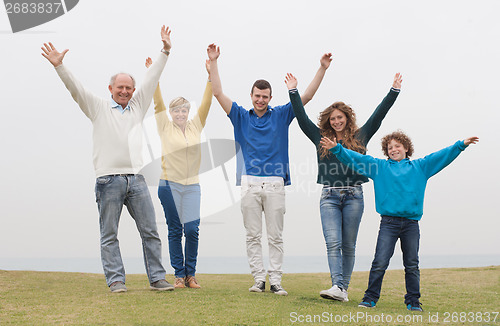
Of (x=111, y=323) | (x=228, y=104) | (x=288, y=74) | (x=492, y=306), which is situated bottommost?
(x=492, y=306)

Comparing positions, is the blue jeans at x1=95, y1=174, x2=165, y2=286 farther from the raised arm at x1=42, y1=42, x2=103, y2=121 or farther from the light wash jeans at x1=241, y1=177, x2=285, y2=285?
the light wash jeans at x1=241, y1=177, x2=285, y2=285

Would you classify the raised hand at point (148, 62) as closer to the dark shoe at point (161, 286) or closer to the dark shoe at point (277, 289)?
the dark shoe at point (161, 286)

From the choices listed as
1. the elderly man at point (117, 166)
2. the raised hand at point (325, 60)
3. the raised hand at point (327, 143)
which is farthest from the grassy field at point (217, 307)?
the raised hand at point (325, 60)

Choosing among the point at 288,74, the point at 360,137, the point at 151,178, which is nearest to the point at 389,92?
the point at 360,137

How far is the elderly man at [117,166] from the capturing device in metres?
4.95

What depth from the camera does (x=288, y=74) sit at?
17.8 feet

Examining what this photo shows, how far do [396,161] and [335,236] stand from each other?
108 cm

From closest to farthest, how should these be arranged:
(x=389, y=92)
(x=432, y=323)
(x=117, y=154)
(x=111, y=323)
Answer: (x=111, y=323)
(x=432, y=323)
(x=117, y=154)
(x=389, y=92)

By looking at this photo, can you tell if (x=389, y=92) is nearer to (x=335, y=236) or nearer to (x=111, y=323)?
(x=335, y=236)

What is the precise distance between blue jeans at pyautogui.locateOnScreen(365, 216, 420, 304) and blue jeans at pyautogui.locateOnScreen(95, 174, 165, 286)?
2.35 m

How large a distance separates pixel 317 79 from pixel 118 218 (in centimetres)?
281

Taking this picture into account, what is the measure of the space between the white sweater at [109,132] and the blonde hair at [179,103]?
2.06ft

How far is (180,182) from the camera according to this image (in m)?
5.49

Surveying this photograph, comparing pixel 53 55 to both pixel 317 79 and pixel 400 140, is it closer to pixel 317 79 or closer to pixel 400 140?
pixel 317 79
